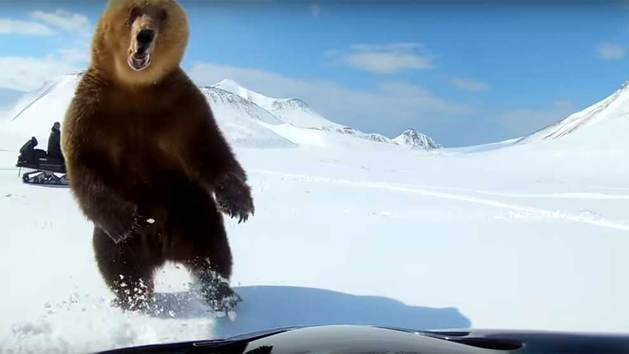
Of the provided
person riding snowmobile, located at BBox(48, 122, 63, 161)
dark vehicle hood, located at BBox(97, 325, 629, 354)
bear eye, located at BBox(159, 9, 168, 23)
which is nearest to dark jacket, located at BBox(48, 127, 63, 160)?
person riding snowmobile, located at BBox(48, 122, 63, 161)

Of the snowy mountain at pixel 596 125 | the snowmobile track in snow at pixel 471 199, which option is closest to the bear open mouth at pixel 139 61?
the snowmobile track in snow at pixel 471 199

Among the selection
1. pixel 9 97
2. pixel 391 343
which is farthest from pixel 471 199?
pixel 9 97

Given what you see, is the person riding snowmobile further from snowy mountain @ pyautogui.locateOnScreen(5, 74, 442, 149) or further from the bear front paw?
the bear front paw

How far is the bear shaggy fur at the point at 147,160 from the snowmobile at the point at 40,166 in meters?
0.03

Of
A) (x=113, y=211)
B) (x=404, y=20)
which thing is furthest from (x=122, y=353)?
Result: (x=404, y=20)

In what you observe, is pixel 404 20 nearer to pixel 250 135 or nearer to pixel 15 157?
pixel 250 135

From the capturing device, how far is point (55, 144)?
1512mm

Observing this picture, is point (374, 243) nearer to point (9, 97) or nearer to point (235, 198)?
point (235, 198)

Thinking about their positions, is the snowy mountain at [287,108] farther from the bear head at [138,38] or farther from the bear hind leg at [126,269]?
the bear hind leg at [126,269]

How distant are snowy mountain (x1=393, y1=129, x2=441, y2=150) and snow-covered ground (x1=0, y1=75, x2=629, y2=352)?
2cm

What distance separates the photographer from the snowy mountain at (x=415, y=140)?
5.03ft

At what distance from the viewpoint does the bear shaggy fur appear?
4.64 feet

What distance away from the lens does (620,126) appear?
1.51 metres

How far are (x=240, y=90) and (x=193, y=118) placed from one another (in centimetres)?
15
